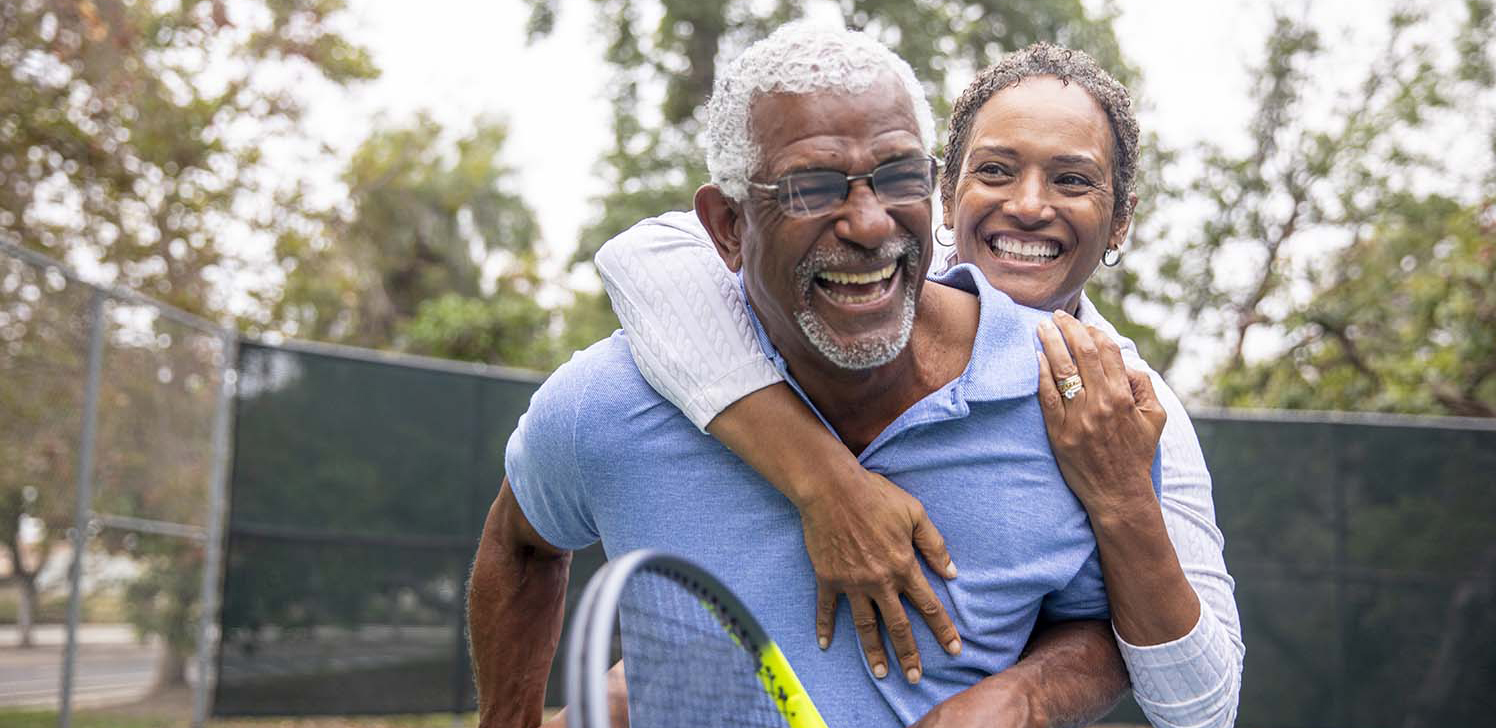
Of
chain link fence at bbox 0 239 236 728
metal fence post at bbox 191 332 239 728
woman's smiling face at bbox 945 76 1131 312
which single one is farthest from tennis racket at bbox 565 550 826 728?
metal fence post at bbox 191 332 239 728

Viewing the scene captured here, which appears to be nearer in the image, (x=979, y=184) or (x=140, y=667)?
(x=979, y=184)

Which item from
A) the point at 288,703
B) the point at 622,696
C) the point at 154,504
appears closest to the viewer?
the point at 622,696

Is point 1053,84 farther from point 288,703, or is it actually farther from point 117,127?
point 117,127

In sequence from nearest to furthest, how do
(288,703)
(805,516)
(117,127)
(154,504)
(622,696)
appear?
(805,516)
(622,696)
(154,504)
(288,703)
(117,127)

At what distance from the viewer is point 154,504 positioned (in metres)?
7.61

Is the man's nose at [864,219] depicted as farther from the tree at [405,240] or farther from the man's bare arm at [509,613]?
the tree at [405,240]

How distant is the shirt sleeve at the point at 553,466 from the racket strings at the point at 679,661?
1.69 ft

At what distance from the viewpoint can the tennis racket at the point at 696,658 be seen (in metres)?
1.47

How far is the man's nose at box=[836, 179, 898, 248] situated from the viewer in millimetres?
1747

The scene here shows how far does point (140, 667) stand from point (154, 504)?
35.2 inches

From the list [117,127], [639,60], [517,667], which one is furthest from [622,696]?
[639,60]

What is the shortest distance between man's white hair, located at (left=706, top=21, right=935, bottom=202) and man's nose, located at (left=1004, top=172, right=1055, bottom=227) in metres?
0.72

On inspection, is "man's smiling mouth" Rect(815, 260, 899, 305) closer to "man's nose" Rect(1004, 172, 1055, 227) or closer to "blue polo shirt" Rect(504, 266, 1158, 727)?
"blue polo shirt" Rect(504, 266, 1158, 727)

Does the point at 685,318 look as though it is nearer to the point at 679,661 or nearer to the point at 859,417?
the point at 859,417
